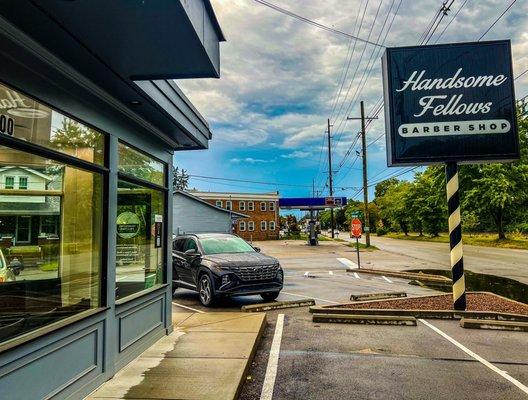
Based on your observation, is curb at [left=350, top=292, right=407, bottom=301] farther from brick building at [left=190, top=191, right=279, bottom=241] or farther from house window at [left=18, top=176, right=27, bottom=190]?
brick building at [left=190, top=191, right=279, bottom=241]

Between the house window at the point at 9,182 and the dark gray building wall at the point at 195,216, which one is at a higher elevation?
the dark gray building wall at the point at 195,216

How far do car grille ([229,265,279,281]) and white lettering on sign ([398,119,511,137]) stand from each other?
4494 millimetres

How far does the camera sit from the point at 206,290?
10469 millimetres

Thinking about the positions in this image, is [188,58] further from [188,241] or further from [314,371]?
[188,241]

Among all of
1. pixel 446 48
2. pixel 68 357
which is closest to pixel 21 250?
pixel 68 357

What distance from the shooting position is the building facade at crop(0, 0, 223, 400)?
3.23 m

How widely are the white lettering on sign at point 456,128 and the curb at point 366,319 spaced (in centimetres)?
393

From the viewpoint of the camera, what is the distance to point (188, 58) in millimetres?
3900

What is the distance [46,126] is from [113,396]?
2714 mm

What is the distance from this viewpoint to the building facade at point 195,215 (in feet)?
119

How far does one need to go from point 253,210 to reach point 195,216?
2473cm

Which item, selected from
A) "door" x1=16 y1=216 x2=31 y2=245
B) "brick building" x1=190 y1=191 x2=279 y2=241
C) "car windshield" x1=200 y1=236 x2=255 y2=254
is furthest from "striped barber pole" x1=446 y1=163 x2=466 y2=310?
"brick building" x1=190 y1=191 x2=279 y2=241

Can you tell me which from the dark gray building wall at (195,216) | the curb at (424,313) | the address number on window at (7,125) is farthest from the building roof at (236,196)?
the address number on window at (7,125)

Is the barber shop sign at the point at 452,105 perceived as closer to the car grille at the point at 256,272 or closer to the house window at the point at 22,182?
the car grille at the point at 256,272
